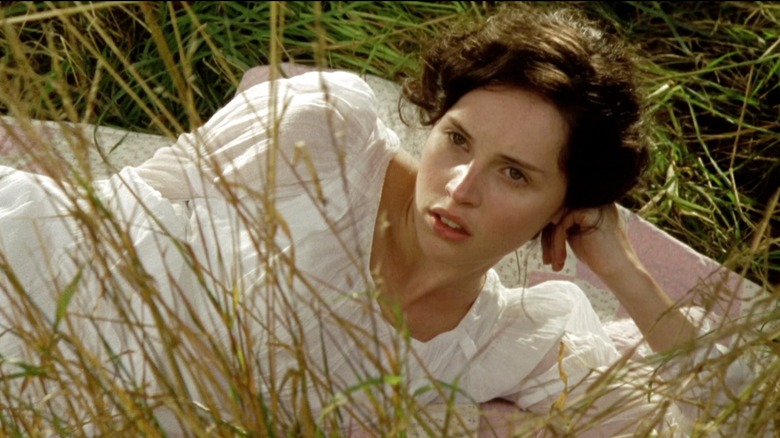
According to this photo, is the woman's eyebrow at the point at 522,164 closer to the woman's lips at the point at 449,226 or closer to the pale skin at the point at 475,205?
the pale skin at the point at 475,205

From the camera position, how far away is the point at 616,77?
193cm

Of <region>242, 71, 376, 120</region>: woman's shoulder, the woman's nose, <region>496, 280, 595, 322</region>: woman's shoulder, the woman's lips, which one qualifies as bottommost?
<region>496, 280, 595, 322</region>: woman's shoulder

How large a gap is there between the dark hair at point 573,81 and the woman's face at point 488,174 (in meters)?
0.03

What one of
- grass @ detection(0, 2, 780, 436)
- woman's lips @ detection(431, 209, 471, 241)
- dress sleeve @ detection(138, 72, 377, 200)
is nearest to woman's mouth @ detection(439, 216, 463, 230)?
woman's lips @ detection(431, 209, 471, 241)

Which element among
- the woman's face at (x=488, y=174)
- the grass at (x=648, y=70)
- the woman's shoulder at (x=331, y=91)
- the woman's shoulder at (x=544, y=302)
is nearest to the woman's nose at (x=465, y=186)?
the woman's face at (x=488, y=174)

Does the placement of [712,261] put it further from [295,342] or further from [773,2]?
[295,342]

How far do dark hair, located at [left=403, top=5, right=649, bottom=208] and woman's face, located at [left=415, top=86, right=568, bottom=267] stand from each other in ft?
0.10

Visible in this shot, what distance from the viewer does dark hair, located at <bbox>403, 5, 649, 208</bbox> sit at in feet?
6.07

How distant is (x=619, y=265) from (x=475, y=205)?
18.8 inches

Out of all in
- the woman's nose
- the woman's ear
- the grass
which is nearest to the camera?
the woman's nose

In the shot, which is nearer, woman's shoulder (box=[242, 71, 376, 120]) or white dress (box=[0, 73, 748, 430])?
white dress (box=[0, 73, 748, 430])

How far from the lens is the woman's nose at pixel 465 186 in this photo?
5.66 feet

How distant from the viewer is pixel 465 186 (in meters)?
1.73

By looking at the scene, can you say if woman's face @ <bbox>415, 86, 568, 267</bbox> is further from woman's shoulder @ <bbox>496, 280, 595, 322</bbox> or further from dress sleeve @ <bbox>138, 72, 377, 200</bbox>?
woman's shoulder @ <bbox>496, 280, 595, 322</bbox>
